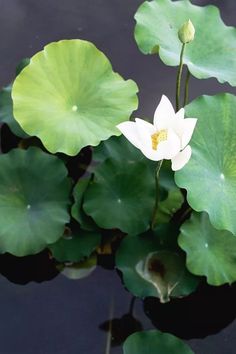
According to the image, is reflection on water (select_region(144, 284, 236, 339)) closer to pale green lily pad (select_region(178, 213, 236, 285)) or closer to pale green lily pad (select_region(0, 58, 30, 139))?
pale green lily pad (select_region(178, 213, 236, 285))

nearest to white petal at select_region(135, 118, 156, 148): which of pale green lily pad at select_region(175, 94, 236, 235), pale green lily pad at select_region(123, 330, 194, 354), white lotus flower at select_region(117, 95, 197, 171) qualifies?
white lotus flower at select_region(117, 95, 197, 171)

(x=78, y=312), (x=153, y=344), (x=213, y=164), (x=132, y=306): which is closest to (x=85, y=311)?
(x=78, y=312)

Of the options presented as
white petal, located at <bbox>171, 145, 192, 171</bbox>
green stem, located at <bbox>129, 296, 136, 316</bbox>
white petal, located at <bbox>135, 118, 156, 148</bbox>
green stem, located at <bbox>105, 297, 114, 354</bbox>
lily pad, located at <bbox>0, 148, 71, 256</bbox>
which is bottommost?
green stem, located at <bbox>105, 297, 114, 354</bbox>

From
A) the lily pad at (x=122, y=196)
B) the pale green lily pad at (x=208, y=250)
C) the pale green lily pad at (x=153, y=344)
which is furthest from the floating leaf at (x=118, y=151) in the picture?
the pale green lily pad at (x=153, y=344)

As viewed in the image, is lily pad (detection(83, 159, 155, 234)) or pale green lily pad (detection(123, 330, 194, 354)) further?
lily pad (detection(83, 159, 155, 234))

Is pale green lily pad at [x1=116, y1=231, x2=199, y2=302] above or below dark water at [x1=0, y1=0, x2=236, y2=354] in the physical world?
above

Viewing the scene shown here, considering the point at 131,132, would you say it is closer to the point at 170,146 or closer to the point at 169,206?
the point at 170,146

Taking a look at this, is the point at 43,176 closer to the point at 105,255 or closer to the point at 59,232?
the point at 59,232
